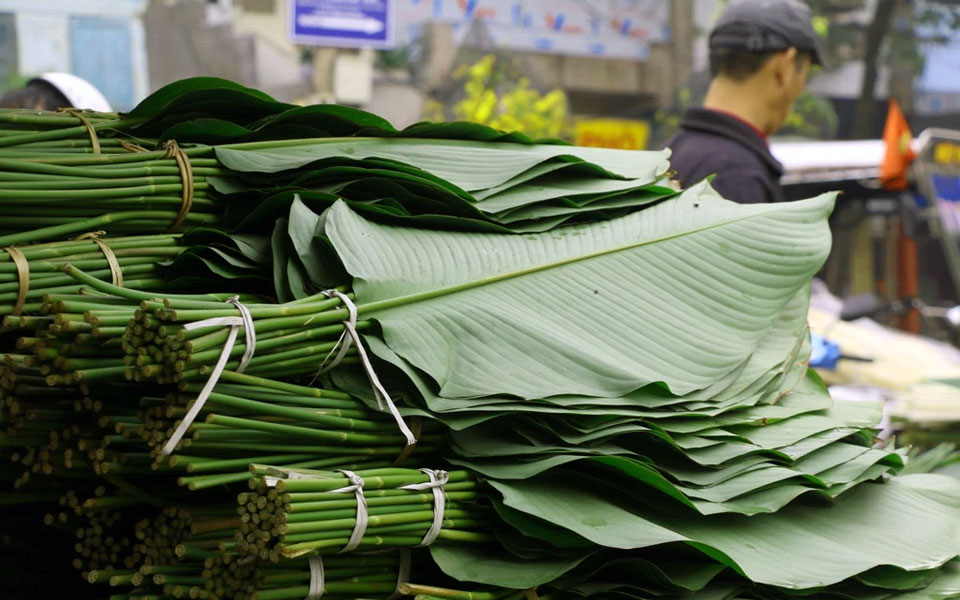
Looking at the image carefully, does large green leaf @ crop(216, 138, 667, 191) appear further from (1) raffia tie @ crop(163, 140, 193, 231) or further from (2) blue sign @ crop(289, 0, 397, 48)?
(2) blue sign @ crop(289, 0, 397, 48)

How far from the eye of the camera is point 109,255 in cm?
125

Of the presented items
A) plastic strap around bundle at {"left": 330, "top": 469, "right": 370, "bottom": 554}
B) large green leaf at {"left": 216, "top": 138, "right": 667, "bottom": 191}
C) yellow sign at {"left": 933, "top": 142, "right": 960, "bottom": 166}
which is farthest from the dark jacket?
yellow sign at {"left": 933, "top": 142, "right": 960, "bottom": 166}

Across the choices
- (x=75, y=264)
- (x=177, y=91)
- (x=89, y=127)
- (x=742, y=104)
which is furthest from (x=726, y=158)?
(x=75, y=264)

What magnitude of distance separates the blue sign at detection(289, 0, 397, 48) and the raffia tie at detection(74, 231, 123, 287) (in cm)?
524

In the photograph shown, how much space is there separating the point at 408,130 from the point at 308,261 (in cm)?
36

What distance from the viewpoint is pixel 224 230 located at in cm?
138

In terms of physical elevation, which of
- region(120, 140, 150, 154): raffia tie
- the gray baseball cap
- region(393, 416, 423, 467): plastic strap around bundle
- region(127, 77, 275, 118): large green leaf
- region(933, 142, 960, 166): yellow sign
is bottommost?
region(393, 416, 423, 467): plastic strap around bundle

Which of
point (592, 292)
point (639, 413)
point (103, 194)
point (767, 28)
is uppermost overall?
point (767, 28)

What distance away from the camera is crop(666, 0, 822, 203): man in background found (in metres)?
2.61

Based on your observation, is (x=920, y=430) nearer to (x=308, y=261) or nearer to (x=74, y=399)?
(x=308, y=261)

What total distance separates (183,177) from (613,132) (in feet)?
24.8

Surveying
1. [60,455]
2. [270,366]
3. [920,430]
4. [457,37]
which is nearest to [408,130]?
[270,366]

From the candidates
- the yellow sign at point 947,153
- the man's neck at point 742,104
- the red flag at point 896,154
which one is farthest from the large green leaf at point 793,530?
the red flag at point 896,154

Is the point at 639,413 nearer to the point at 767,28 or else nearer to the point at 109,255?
the point at 109,255
